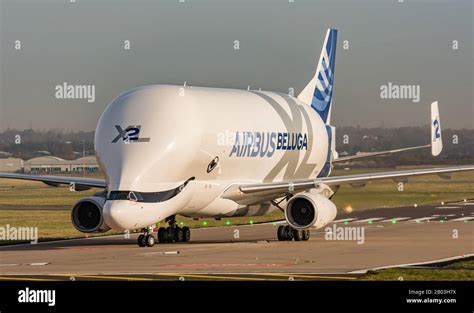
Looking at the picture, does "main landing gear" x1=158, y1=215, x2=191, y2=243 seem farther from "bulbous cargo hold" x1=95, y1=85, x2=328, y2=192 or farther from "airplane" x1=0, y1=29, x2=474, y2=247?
"bulbous cargo hold" x1=95, y1=85, x2=328, y2=192

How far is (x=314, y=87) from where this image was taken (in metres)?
49.2

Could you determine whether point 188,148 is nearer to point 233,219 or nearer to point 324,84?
point 324,84

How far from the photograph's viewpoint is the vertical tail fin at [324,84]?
48.5m

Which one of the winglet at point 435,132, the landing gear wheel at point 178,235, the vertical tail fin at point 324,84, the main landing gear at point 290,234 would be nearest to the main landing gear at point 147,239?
the landing gear wheel at point 178,235

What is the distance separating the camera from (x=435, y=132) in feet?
205

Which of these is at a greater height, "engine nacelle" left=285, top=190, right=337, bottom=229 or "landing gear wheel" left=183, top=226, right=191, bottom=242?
"engine nacelle" left=285, top=190, right=337, bottom=229

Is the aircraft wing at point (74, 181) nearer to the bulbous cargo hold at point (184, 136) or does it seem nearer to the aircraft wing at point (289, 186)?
the bulbous cargo hold at point (184, 136)

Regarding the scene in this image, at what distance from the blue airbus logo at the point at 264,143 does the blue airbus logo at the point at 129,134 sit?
4987 millimetres

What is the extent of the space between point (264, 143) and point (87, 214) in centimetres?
808

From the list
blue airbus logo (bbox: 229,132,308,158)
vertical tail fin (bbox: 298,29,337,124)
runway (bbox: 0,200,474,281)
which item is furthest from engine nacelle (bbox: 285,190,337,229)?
vertical tail fin (bbox: 298,29,337,124)

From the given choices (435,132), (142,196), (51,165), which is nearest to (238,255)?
(142,196)

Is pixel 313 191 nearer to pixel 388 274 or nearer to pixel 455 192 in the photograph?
pixel 388 274

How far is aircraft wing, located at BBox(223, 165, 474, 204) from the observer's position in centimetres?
3900

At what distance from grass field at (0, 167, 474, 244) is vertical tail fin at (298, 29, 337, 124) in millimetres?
3767
